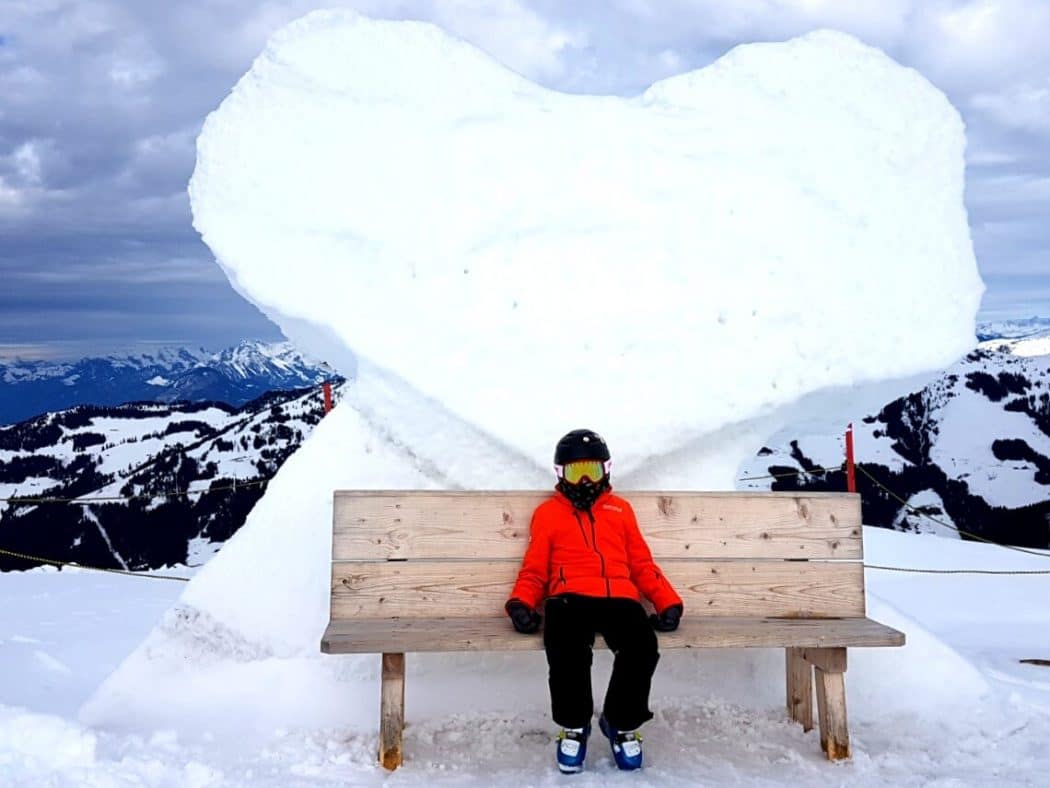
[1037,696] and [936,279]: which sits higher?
[936,279]

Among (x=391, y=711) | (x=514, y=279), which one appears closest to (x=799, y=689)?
(x=391, y=711)

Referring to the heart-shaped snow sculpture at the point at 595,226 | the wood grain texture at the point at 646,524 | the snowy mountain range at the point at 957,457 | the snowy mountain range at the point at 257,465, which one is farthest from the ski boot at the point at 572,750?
the snowy mountain range at the point at 957,457

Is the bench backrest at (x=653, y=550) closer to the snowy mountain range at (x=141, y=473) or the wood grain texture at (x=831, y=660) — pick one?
the wood grain texture at (x=831, y=660)

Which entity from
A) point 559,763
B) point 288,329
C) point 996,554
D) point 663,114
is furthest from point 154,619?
point 996,554

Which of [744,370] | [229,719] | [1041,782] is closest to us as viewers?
[1041,782]

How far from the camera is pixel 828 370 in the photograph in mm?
4016

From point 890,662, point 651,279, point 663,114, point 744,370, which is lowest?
point 890,662

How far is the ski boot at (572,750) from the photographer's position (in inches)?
122

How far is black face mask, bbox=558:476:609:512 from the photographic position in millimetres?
3590

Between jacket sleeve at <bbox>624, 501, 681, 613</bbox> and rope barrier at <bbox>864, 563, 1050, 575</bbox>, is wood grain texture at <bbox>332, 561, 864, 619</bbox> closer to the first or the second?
jacket sleeve at <bbox>624, 501, 681, 613</bbox>

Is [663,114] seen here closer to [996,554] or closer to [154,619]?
[154,619]

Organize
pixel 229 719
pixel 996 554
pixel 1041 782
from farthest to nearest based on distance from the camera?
pixel 996 554
pixel 229 719
pixel 1041 782

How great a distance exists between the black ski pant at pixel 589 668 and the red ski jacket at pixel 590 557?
171 mm

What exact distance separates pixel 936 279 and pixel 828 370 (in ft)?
2.39
